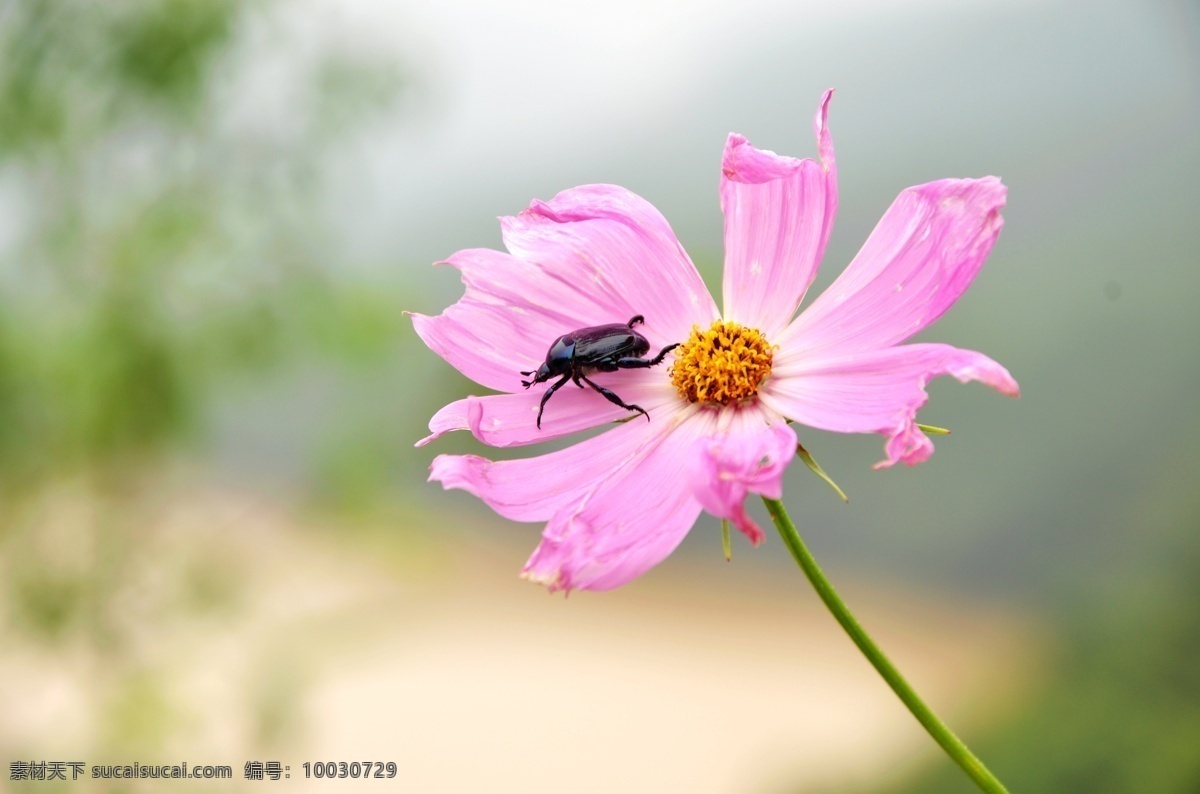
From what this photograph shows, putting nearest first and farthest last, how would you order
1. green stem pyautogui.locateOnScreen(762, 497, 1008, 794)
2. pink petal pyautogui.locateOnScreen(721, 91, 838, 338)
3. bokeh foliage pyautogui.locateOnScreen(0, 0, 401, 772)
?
green stem pyautogui.locateOnScreen(762, 497, 1008, 794), pink petal pyautogui.locateOnScreen(721, 91, 838, 338), bokeh foliage pyautogui.locateOnScreen(0, 0, 401, 772)

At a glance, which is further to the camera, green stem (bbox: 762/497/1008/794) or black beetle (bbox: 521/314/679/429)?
black beetle (bbox: 521/314/679/429)

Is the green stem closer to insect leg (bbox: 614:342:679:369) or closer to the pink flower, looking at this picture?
the pink flower

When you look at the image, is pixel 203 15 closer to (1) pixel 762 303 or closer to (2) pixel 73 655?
(2) pixel 73 655

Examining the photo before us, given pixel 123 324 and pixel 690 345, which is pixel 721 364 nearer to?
pixel 690 345

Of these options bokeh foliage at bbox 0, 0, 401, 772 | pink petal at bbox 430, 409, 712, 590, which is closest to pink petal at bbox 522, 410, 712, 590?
pink petal at bbox 430, 409, 712, 590

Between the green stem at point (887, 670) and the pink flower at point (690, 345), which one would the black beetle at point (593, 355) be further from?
the green stem at point (887, 670)

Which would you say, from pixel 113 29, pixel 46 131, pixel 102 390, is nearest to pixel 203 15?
pixel 113 29

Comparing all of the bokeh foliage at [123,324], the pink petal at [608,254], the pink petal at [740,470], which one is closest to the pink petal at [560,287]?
the pink petal at [608,254]

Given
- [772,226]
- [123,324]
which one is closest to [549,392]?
[772,226]
